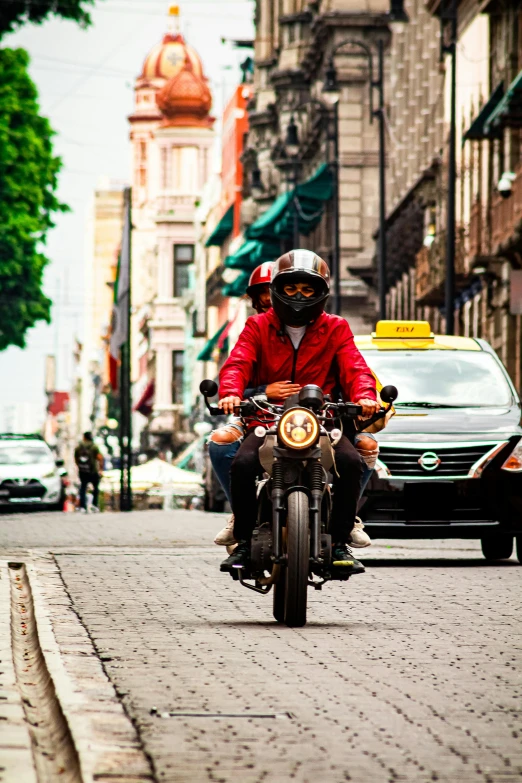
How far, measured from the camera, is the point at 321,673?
8.48 metres

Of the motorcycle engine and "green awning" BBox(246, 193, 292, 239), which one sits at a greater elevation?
"green awning" BBox(246, 193, 292, 239)

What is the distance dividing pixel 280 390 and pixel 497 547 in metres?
6.76

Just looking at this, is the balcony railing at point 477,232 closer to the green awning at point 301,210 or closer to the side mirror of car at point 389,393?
the green awning at point 301,210

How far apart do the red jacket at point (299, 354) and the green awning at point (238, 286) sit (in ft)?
227

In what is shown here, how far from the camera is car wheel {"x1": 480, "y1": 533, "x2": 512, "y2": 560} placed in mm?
17094

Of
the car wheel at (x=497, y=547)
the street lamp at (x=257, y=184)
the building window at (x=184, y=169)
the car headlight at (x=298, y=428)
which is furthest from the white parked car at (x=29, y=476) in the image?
the building window at (x=184, y=169)

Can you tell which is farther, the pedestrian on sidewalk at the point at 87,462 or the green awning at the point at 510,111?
the pedestrian on sidewalk at the point at 87,462

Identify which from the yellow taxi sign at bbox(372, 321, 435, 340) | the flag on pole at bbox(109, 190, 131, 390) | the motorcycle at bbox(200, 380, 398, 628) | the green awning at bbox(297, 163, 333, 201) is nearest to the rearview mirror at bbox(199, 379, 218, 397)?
the motorcycle at bbox(200, 380, 398, 628)

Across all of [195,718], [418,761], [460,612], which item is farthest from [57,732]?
[460,612]

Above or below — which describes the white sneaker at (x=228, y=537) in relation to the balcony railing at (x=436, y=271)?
below

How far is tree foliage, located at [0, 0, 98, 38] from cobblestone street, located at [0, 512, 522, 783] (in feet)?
83.8

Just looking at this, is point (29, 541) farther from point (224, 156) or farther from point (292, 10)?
point (224, 156)

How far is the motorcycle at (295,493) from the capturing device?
10195 mm

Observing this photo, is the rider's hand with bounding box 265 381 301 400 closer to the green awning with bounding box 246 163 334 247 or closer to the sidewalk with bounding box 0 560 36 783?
the sidewalk with bounding box 0 560 36 783
